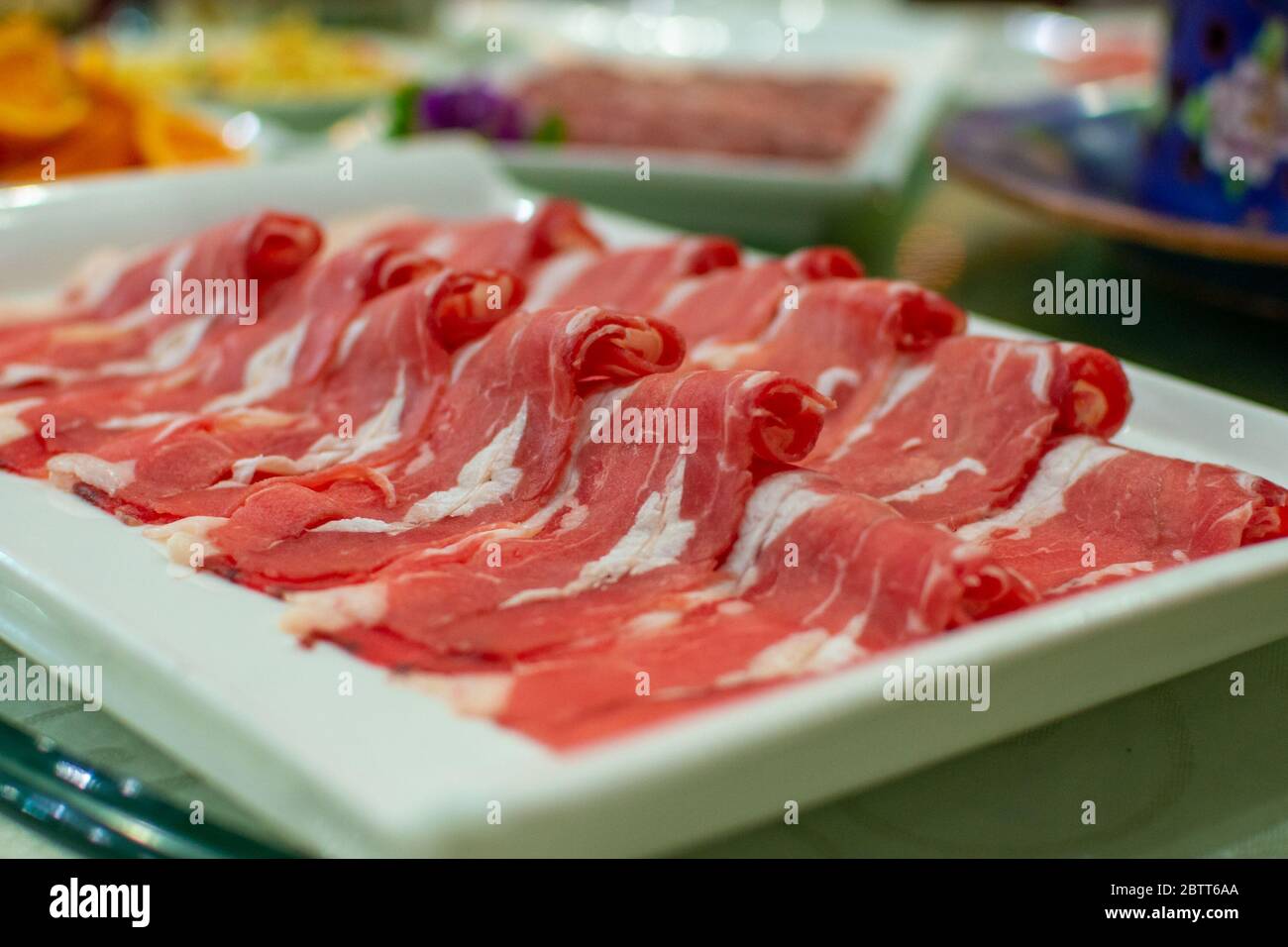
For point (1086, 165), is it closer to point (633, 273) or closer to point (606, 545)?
point (633, 273)

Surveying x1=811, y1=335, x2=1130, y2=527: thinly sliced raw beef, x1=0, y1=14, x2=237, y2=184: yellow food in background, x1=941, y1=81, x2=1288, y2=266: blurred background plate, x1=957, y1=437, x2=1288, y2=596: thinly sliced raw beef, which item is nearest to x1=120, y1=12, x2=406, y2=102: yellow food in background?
x1=0, y1=14, x2=237, y2=184: yellow food in background

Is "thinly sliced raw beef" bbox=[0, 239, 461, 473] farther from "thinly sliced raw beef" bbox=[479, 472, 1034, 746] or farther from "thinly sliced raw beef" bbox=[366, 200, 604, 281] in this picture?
"thinly sliced raw beef" bbox=[479, 472, 1034, 746]

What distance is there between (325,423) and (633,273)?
0.60 m

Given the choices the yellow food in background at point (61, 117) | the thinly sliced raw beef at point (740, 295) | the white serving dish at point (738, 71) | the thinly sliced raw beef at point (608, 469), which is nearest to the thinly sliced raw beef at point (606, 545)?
the thinly sliced raw beef at point (608, 469)

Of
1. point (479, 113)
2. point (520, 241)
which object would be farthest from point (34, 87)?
point (520, 241)

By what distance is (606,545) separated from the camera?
1366 mm

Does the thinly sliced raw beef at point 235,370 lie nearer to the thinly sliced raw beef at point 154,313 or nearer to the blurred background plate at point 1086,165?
the thinly sliced raw beef at point 154,313

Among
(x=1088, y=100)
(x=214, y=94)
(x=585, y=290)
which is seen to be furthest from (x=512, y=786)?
(x=214, y=94)

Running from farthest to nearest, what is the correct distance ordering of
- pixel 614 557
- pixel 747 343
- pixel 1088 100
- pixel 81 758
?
pixel 1088 100, pixel 747 343, pixel 614 557, pixel 81 758

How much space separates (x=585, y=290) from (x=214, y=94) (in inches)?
100

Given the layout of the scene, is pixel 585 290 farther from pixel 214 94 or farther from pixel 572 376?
pixel 214 94

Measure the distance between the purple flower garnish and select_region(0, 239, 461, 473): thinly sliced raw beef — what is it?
1459mm
